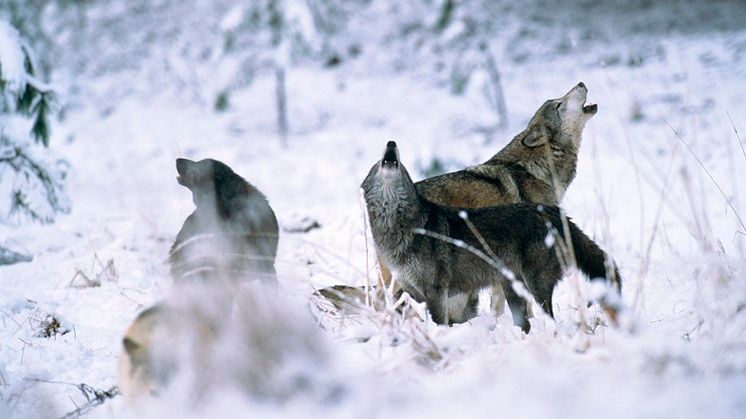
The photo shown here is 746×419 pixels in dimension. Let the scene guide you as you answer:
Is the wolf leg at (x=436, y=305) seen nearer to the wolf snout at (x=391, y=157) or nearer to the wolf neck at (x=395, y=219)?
the wolf neck at (x=395, y=219)

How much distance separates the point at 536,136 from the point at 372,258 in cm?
198

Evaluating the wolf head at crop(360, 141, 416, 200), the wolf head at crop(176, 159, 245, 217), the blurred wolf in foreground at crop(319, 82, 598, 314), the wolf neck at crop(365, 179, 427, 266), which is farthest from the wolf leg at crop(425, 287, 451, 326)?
the wolf head at crop(176, 159, 245, 217)

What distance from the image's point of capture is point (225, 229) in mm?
4273

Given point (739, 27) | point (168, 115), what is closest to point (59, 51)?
point (168, 115)

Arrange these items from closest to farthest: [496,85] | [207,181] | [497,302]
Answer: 1. [207,181]
2. [497,302]
3. [496,85]

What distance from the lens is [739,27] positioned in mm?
22531

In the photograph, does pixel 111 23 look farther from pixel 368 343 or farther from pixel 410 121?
pixel 368 343

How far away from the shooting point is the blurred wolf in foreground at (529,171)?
6104 mm

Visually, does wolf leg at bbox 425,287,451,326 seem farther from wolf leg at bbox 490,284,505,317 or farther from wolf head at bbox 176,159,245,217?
wolf head at bbox 176,159,245,217

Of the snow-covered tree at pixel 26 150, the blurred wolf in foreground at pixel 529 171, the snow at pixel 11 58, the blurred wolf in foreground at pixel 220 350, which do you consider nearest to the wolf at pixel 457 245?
the blurred wolf in foreground at pixel 529 171

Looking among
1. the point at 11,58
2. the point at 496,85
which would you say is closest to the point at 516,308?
the point at 11,58

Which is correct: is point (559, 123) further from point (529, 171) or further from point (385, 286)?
point (385, 286)

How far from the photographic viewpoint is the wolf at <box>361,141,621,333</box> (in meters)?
4.73

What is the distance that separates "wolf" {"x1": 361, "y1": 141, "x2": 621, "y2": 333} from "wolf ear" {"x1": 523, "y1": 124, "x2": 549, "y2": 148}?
1.88 m
